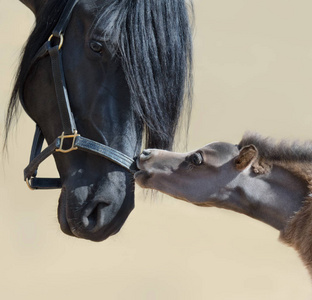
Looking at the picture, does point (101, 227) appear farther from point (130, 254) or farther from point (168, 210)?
point (168, 210)

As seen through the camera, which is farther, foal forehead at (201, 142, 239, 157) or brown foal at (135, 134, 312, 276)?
foal forehead at (201, 142, 239, 157)

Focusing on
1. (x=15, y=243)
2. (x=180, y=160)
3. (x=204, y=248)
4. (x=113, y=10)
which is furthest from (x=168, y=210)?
(x=113, y=10)

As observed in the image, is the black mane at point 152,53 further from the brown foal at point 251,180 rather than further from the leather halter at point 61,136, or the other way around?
the brown foal at point 251,180

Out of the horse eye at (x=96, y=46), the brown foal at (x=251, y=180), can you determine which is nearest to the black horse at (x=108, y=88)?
the horse eye at (x=96, y=46)

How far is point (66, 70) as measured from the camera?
3.41 meters

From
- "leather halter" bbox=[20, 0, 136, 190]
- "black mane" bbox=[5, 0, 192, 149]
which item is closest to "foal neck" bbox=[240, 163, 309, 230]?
"black mane" bbox=[5, 0, 192, 149]

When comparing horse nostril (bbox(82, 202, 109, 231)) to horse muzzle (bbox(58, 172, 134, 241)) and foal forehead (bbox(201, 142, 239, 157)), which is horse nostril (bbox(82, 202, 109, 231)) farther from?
foal forehead (bbox(201, 142, 239, 157))

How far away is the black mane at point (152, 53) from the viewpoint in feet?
10.9

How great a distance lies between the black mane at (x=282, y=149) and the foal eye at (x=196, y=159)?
26 centimetres

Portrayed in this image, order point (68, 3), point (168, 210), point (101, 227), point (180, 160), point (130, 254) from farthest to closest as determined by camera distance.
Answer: point (168, 210) → point (130, 254) → point (180, 160) → point (68, 3) → point (101, 227)

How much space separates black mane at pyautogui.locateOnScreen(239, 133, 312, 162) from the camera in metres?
3.79

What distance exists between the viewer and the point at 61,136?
132 inches

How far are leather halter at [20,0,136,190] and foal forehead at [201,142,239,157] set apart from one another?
0.68 meters

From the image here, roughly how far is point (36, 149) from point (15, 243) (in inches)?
250
